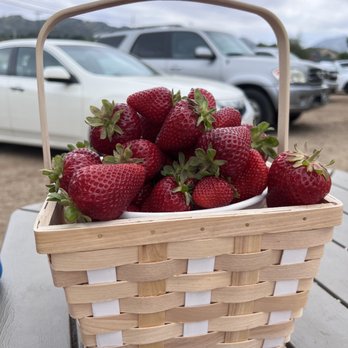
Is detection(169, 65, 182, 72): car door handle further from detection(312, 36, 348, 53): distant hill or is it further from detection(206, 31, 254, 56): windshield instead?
detection(312, 36, 348, 53): distant hill

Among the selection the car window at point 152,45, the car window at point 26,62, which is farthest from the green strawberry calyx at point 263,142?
the car window at point 152,45

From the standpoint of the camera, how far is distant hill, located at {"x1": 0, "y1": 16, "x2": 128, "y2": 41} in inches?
189

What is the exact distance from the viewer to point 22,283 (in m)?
0.85

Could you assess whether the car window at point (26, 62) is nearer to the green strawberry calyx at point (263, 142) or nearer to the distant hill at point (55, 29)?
the distant hill at point (55, 29)

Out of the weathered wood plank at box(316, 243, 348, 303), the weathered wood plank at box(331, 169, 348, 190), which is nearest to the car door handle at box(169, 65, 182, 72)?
the weathered wood plank at box(331, 169, 348, 190)

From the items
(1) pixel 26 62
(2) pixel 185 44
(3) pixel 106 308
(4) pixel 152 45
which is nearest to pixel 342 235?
(3) pixel 106 308

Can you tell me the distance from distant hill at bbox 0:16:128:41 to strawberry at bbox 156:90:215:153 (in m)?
3.98

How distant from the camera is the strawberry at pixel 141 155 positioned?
591 mm

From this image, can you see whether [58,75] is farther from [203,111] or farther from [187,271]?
[187,271]

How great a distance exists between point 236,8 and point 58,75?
292 cm

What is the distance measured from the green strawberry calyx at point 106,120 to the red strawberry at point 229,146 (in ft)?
0.41

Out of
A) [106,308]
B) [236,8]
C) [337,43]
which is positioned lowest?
[337,43]

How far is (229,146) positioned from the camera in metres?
0.59

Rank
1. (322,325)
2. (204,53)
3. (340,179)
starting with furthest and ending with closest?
(204,53)
(340,179)
(322,325)
